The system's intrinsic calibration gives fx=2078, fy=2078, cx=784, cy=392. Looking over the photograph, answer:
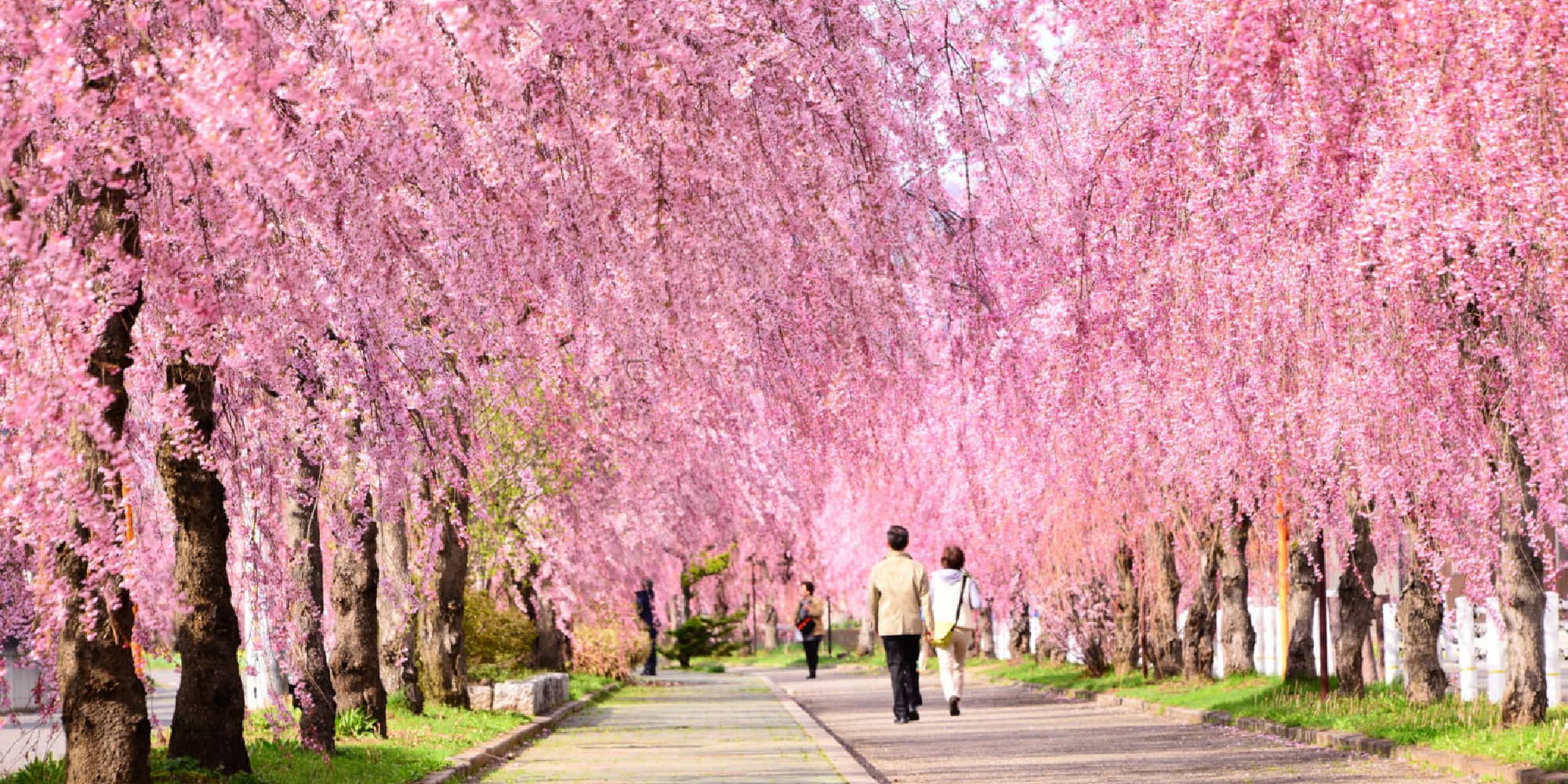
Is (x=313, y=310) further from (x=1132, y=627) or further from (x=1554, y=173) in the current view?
(x=1132, y=627)

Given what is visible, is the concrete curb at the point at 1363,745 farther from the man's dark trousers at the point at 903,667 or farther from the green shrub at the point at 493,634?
the green shrub at the point at 493,634

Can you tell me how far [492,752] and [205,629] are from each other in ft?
24.4

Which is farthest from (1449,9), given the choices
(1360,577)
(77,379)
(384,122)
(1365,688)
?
(1365,688)

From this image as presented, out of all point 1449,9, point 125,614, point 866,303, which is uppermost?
point 1449,9

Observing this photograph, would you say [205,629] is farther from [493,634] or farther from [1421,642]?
[493,634]

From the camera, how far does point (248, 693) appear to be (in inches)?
901

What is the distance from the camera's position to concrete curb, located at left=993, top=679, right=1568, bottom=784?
50.7ft

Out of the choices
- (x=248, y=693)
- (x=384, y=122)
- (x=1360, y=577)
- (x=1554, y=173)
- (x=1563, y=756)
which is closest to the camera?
(x=384, y=122)

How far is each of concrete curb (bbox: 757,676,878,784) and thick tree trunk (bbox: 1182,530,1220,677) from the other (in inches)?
258

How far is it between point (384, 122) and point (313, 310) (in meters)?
1.06

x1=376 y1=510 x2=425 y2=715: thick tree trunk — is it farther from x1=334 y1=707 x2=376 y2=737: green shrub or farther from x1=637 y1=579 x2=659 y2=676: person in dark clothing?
x1=637 y1=579 x2=659 y2=676: person in dark clothing

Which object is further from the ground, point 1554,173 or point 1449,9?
point 1449,9

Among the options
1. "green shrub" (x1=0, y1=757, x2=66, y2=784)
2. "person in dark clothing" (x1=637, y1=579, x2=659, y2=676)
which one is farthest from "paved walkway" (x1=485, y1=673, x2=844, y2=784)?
"person in dark clothing" (x1=637, y1=579, x2=659, y2=676)

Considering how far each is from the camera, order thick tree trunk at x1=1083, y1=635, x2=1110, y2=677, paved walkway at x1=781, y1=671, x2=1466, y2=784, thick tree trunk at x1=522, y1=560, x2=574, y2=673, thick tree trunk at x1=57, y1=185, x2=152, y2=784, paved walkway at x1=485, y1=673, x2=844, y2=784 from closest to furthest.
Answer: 1. thick tree trunk at x1=57, y1=185, x2=152, y2=784
2. paved walkway at x1=781, y1=671, x2=1466, y2=784
3. paved walkway at x1=485, y1=673, x2=844, y2=784
4. thick tree trunk at x1=1083, y1=635, x2=1110, y2=677
5. thick tree trunk at x1=522, y1=560, x2=574, y2=673
